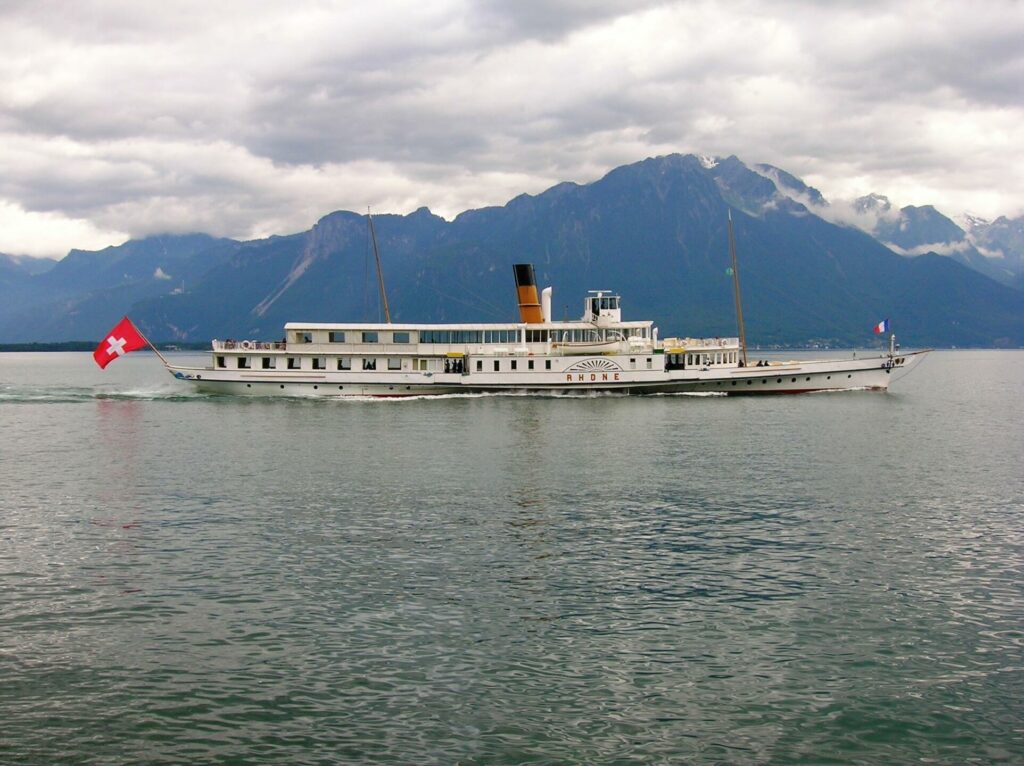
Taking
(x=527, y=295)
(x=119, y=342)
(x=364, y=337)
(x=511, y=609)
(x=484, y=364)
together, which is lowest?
(x=511, y=609)

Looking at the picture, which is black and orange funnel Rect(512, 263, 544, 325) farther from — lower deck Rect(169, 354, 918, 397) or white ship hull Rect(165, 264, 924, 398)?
lower deck Rect(169, 354, 918, 397)

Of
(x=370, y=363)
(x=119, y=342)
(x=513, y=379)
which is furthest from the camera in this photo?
(x=513, y=379)

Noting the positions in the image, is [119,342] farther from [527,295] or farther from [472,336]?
[527,295]

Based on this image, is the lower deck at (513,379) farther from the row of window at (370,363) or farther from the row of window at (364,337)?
the row of window at (364,337)

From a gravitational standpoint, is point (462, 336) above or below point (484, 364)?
above

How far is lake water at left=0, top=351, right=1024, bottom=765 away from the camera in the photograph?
17.6 meters

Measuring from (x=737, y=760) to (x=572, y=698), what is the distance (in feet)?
12.0

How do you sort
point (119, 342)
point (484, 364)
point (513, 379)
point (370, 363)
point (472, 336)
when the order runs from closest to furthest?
point (119, 342)
point (370, 363)
point (513, 379)
point (484, 364)
point (472, 336)

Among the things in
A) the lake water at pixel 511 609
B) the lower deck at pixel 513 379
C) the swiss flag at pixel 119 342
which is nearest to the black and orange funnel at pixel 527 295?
the lower deck at pixel 513 379

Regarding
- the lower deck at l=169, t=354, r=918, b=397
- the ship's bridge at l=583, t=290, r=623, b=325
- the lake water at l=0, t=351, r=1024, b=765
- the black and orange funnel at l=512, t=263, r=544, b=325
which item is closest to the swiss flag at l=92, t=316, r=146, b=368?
the lower deck at l=169, t=354, r=918, b=397

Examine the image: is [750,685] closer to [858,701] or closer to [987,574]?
[858,701]

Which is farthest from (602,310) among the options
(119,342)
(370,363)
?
(119,342)

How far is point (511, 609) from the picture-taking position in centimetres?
2438

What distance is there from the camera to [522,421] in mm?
69750
